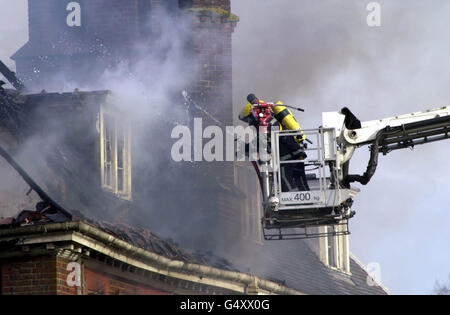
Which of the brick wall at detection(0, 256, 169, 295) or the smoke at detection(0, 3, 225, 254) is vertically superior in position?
the smoke at detection(0, 3, 225, 254)

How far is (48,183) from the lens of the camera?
634 inches

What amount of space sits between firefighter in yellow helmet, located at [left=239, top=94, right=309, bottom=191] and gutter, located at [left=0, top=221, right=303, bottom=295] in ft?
5.65

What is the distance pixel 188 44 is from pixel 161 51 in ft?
2.60

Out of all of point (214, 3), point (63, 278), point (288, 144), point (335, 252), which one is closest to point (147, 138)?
point (214, 3)

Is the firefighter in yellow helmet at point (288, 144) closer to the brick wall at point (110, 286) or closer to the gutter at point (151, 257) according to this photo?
the gutter at point (151, 257)

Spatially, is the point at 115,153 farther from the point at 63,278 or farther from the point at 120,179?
the point at 63,278

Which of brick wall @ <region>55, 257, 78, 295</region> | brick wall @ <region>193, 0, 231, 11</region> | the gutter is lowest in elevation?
brick wall @ <region>55, 257, 78, 295</region>

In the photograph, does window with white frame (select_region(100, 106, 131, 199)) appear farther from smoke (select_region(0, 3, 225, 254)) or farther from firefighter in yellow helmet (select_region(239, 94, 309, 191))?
firefighter in yellow helmet (select_region(239, 94, 309, 191))

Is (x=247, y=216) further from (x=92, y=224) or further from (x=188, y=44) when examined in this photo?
(x=92, y=224)

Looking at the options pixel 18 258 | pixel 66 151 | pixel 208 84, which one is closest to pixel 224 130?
pixel 208 84

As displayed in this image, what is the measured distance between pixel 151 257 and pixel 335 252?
1131 centimetres

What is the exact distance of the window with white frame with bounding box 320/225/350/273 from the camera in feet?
84.9

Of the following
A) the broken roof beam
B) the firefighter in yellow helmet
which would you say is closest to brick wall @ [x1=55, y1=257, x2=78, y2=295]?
the firefighter in yellow helmet

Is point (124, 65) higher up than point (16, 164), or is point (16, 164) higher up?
→ point (124, 65)
